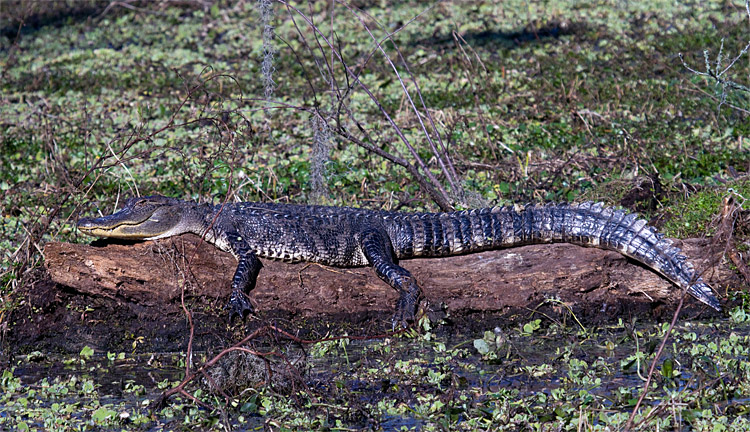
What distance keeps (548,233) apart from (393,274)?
128cm

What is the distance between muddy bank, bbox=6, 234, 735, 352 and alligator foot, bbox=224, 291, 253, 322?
0.24 ft

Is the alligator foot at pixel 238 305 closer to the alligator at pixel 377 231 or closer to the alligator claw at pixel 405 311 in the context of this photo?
the alligator at pixel 377 231

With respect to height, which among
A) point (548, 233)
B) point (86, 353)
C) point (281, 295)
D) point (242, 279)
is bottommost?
point (86, 353)

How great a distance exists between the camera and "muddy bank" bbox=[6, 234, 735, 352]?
567 cm

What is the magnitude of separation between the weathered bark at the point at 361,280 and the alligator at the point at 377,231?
0.14m

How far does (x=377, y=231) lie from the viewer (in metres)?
6.30

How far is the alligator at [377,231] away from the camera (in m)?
5.81

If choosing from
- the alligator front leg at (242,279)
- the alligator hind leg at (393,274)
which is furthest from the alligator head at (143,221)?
the alligator hind leg at (393,274)

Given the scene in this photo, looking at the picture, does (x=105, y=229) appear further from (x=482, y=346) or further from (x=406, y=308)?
(x=482, y=346)

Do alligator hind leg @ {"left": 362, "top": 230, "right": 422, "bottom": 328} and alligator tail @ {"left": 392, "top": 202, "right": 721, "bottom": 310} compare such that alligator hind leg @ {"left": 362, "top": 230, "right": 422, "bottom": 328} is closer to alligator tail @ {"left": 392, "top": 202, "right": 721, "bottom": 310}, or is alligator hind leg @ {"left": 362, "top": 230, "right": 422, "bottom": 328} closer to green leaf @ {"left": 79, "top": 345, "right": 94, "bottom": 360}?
alligator tail @ {"left": 392, "top": 202, "right": 721, "bottom": 310}

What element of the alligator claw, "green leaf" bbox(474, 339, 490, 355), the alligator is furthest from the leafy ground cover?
the alligator

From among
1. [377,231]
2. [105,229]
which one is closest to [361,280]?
[377,231]

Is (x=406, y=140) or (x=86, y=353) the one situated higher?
(x=406, y=140)

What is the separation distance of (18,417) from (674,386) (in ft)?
12.6
